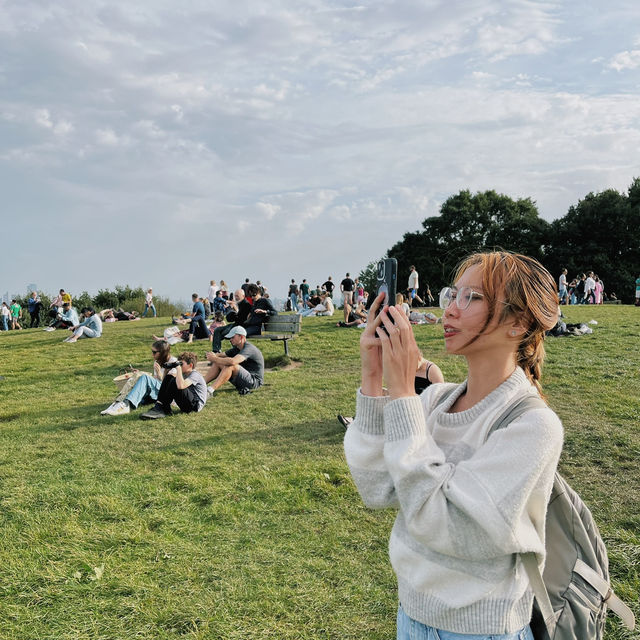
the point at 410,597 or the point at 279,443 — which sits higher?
the point at 410,597

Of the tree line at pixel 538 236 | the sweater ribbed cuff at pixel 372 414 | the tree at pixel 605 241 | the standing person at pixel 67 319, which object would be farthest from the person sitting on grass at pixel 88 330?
the tree at pixel 605 241

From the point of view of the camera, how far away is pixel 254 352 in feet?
39.0

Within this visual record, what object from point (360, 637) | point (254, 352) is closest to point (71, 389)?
point (254, 352)

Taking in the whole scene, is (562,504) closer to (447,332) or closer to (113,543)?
(447,332)

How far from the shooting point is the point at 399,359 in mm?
1597

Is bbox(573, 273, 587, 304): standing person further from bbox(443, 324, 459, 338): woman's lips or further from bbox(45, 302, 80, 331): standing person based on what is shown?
bbox(443, 324, 459, 338): woman's lips

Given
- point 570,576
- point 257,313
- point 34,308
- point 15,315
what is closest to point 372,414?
point 570,576

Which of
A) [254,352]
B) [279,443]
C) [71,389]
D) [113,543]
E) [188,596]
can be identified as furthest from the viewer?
[71,389]

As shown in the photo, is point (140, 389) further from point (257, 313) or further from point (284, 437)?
point (257, 313)

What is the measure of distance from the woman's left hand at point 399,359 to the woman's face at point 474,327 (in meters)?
0.23

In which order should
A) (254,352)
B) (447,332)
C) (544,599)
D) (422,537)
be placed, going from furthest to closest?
(254,352)
(447,332)
(544,599)
(422,537)

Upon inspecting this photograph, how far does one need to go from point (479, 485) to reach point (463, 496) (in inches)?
2.0

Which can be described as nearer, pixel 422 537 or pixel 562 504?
pixel 422 537

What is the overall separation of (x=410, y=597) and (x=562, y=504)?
0.53 metres
